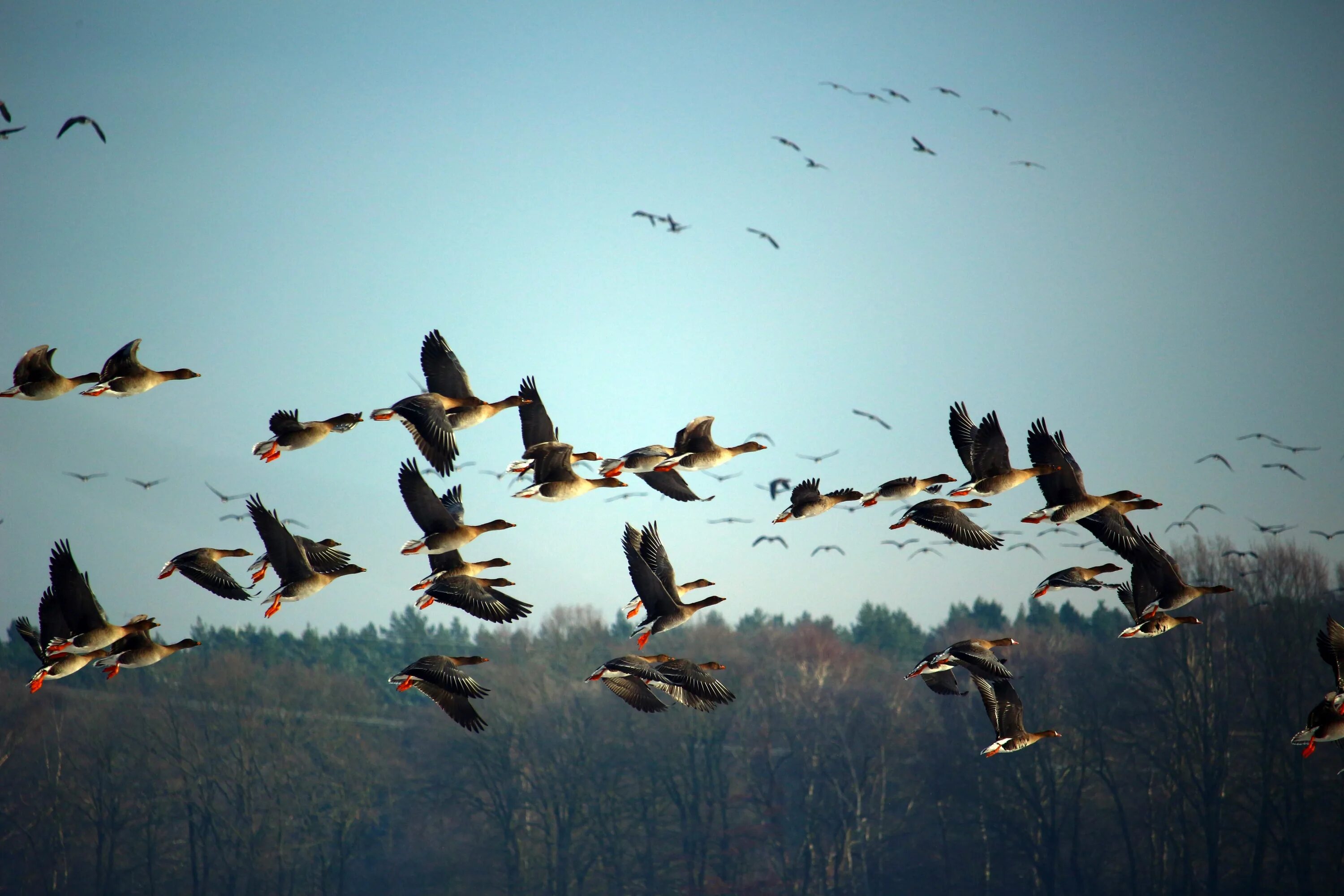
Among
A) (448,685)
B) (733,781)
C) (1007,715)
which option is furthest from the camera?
(733,781)

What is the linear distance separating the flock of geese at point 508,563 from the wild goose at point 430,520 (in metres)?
0.02

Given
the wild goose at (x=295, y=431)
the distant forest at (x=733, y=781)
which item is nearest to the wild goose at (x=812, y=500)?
the wild goose at (x=295, y=431)

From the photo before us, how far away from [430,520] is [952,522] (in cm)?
799

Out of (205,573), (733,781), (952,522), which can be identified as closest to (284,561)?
(205,573)

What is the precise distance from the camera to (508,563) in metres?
20.8

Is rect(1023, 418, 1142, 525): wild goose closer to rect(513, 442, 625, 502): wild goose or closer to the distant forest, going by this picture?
rect(513, 442, 625, 502): wild goose

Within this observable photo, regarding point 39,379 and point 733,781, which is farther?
point 733,781

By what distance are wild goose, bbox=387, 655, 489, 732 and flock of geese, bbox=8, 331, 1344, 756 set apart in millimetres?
32

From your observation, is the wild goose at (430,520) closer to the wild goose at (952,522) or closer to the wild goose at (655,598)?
the wild goose at (655,598)

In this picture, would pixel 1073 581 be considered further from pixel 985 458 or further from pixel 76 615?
pixel 76 615

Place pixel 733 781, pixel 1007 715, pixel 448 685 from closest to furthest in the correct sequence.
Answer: pixel 448 685
pixel 1007 715
pixel 733 781

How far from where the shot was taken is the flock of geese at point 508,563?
17906mm

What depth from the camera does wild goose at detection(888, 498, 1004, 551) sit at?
63.3 feet

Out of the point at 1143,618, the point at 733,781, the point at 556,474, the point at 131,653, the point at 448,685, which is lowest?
the point at 733,781
